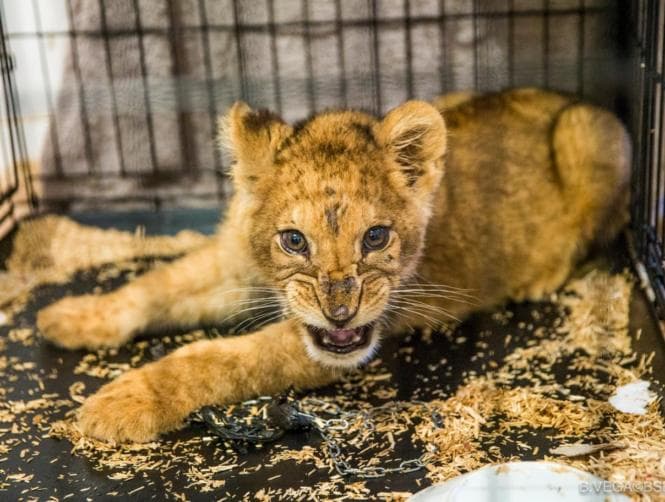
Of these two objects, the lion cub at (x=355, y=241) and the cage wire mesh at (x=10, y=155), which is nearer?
the lion cub at (x=355, y=241)

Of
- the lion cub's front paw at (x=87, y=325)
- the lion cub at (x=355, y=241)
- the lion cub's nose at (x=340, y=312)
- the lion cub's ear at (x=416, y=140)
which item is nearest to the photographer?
the lion cub's nose at (x=340, y=312)

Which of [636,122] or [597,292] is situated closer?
[597,292]

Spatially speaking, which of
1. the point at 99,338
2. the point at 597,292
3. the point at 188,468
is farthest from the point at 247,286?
the point at 597,292

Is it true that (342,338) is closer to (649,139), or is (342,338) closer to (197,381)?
(197,381)

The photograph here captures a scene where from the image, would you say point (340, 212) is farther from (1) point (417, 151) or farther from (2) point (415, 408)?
(2) point (415, 408)

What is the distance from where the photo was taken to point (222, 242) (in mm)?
3275

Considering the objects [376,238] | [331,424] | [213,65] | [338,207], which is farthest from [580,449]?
[213,65]

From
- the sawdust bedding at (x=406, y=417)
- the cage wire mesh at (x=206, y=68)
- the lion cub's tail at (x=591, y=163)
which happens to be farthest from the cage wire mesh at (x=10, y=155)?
the lion cub's tail at (x=591, y=163)

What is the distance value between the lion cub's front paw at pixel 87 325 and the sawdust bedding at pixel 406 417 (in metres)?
0.04

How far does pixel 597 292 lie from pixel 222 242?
1350 mm

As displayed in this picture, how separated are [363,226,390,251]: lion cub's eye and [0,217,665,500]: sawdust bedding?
18.7 inches

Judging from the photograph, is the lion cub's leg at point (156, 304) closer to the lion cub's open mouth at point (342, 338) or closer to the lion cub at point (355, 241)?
the lion cub at point (355, 241)

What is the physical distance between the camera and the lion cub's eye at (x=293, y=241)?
2.67m

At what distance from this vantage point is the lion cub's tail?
3.50m
